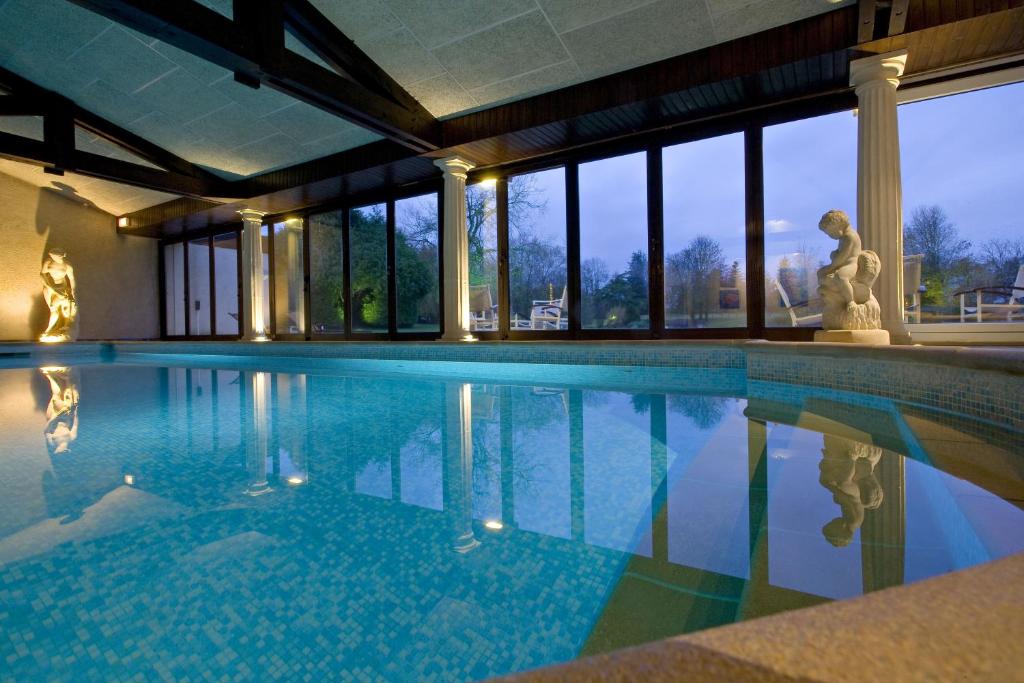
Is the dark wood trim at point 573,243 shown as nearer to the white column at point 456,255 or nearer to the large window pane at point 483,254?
the large window pane at point 483,254

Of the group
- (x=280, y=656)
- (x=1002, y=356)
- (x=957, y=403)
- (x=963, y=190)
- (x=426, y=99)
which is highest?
(x=426, y=99)

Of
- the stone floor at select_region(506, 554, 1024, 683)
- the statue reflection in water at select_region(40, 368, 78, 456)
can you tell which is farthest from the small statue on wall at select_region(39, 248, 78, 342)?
the stone floor at select_region(506, 554, 1024, 683)

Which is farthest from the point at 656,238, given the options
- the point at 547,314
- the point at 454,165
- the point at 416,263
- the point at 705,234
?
the point at 416,263

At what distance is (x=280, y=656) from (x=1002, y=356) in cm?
277

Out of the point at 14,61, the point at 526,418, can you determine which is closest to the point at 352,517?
the point at 526,418

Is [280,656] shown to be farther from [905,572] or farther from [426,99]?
[426,99]

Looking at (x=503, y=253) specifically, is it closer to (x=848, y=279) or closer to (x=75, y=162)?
(x=848, y=279)

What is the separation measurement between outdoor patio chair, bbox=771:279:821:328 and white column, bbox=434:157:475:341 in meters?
3.86

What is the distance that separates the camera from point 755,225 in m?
5.70

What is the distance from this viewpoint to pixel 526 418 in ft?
9.51

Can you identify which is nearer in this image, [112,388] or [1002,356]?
[1002,356]

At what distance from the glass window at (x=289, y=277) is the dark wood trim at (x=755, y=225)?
25.7 ft

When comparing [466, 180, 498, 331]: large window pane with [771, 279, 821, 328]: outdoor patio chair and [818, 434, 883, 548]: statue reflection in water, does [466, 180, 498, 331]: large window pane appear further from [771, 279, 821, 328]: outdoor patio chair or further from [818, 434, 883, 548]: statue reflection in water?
[818, 434, 883, 548]: statue reflection in water

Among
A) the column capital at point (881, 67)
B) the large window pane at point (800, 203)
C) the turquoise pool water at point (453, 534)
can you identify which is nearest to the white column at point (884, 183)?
the column capital at point (881, 67)
